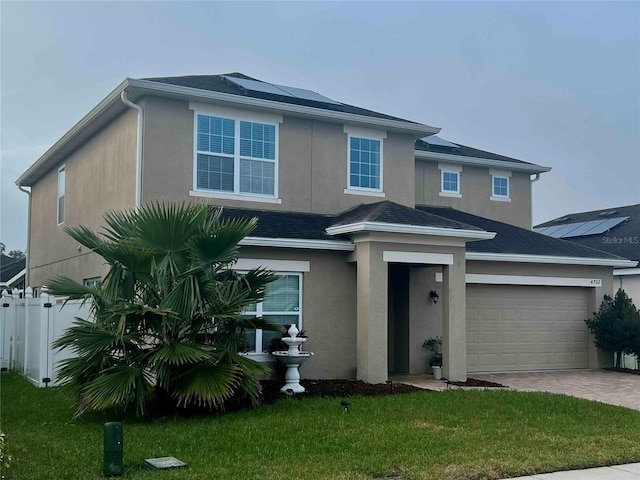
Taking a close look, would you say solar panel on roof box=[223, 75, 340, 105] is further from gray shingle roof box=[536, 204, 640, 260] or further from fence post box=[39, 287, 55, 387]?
gray shingle roof box=[536, 204, 640, 260]

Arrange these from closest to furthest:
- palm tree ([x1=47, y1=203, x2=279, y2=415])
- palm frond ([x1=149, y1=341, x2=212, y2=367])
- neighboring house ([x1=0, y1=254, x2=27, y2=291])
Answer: palm frond ([x1=149, y1=341, x2=212, y2=367]) < palm tree ([x1=47, y1=203, x2=279, y2=415]) < neighboring house ([x1=0, y1=254, x2=27, y2=291])

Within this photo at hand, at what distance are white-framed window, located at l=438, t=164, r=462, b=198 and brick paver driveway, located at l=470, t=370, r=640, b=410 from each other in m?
6.15

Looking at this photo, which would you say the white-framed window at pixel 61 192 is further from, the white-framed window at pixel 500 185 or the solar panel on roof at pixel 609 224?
the solar panel on roof at pixel 609 224

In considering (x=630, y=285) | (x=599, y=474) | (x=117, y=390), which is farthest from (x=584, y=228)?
(x=117, y=390)

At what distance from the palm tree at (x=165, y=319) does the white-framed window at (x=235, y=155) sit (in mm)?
3836

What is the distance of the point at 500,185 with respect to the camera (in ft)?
71.6

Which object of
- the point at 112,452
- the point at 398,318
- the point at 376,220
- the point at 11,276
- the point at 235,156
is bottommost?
the point at 112,452

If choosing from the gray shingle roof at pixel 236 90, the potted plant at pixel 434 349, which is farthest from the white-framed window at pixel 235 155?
the potted plant at pixel 434 349

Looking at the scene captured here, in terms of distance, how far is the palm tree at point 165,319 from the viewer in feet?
32.8

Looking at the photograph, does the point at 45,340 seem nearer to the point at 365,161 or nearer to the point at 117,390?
the point at 117,390

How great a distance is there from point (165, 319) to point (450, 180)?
12.7 m

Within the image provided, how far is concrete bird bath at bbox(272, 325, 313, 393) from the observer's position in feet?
42.0

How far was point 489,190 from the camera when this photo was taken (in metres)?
21.5

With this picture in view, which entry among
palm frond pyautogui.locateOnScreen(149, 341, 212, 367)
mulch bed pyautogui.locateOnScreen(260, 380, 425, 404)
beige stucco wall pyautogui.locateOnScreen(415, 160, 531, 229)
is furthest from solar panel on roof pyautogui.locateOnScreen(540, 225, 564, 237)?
palm frond pyautogui.locateOnScreen(149, 341, 212, 367)
